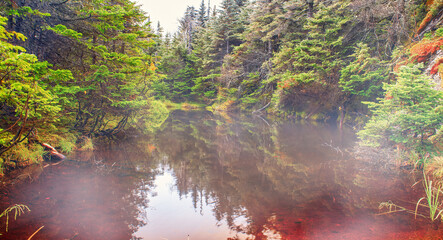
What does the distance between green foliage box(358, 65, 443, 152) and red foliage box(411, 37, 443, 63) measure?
317cm

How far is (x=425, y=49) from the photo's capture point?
27.2 feet

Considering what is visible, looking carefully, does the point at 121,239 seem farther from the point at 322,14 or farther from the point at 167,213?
the point at 322,14

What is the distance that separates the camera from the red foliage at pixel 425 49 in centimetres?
791

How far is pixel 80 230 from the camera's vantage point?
3.82 m

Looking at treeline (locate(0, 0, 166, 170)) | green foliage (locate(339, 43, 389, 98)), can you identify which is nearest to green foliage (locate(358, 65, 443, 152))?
green foliage (locate(339, 43, 389, 98))

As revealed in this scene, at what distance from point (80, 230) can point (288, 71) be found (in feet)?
57.6

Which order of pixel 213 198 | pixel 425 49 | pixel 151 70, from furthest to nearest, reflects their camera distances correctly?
pixel 151 70 < pixel 425 49 < pixel 213 198

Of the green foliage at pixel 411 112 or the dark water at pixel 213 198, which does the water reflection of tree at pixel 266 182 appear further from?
the green foliage at pixel 411 112

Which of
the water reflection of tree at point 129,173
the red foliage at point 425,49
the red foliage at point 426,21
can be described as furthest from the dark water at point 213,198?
the red foliage at point 426,21

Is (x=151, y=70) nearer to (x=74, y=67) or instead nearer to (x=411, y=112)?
(x=74, y=67)

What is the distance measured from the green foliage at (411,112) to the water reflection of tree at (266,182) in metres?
1.80

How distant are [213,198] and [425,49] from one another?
9.58 meters

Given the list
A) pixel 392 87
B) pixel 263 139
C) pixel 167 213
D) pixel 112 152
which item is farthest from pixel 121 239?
pixel 263 139

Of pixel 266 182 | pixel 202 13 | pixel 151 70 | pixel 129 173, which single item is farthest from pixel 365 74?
pixel 202 13
